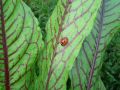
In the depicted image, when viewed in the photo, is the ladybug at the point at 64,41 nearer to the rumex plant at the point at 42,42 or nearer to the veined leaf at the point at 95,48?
the rumex plant at the point at 42,42

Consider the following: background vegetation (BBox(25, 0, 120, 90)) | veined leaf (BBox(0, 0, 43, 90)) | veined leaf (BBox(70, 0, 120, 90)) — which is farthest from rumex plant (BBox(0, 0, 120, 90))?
background vegetation (BBox(25, 0, 120, 90))

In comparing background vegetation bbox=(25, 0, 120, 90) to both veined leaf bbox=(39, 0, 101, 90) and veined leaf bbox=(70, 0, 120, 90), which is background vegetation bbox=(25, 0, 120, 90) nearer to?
veined leaf bbox=(70, 0, 120, 90)

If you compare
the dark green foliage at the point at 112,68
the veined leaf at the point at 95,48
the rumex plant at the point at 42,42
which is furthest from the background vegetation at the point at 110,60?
the rumex plant at the point at 42,42

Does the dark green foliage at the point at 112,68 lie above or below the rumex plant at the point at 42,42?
below

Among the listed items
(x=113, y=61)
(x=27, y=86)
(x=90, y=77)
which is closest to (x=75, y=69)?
(x=90, y=77)

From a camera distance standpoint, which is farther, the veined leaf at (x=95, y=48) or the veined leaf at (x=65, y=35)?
the veined leaf at (x=95, y=48)

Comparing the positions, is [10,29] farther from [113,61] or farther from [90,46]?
[113,61]
